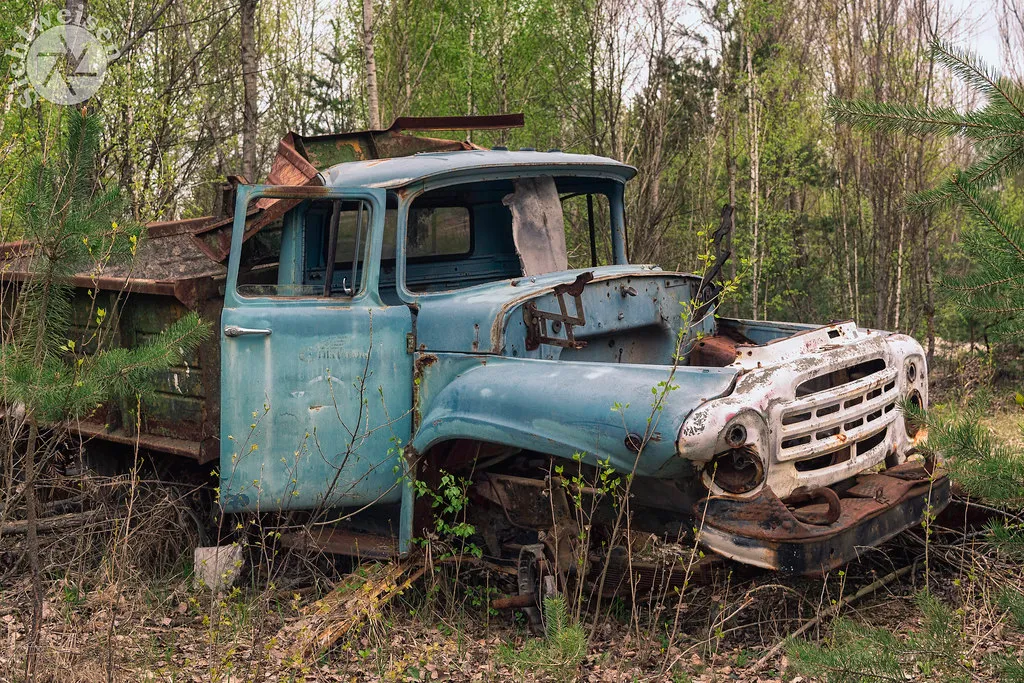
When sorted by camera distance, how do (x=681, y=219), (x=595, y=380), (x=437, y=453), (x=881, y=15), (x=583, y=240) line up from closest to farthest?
(x=595, y=380)
(x=437, y=453)
(x=583, y=240)
(x=881, y=15)
(x=681, y=219)

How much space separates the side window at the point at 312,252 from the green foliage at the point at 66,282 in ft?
4.22

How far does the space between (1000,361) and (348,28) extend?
13.6 m

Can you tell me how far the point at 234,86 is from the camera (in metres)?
18.2

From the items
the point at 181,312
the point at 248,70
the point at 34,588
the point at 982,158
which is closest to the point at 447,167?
the point at 181,312

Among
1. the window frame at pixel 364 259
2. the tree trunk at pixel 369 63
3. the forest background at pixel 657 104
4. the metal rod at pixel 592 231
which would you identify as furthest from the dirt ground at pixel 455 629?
the tree trunk at pixel 369 63

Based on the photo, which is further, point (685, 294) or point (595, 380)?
point (685, 294)

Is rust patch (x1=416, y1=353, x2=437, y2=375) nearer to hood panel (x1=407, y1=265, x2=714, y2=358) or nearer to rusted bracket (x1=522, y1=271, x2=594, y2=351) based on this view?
hood panel (x1=407, y1=265, x2=714, y2=358)

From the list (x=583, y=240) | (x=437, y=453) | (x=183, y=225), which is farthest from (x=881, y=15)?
(x=437, y=453)

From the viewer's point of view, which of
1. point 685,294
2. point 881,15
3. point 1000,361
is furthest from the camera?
point 881,15

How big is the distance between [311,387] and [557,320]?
4.31ft

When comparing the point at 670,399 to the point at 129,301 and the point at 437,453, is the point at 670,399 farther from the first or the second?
the point at 129,301

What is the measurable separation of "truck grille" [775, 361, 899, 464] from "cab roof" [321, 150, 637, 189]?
6.23 ft

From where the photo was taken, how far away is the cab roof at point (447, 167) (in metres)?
4.83

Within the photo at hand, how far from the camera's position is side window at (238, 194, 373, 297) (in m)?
4.82
